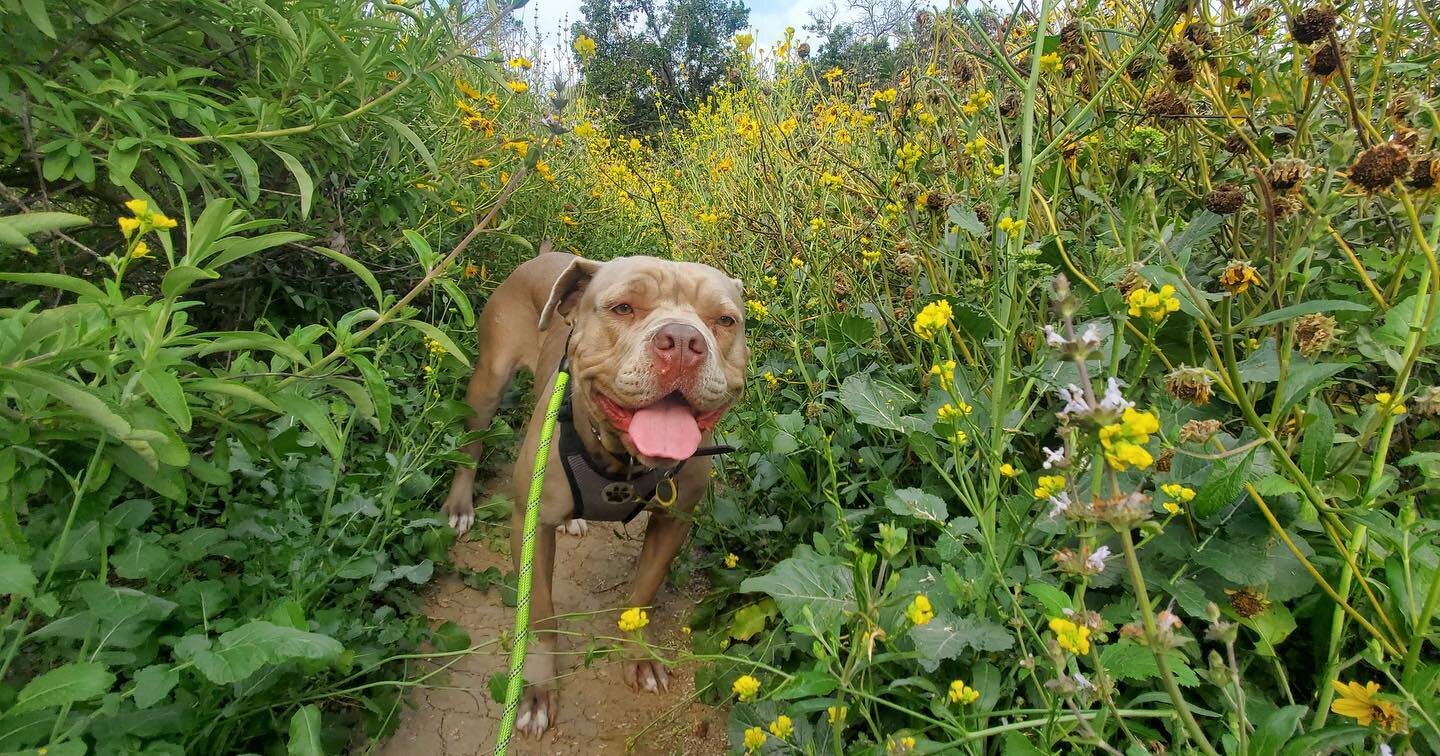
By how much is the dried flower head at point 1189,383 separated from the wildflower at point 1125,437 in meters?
0.54

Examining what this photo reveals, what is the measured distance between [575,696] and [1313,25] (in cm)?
277

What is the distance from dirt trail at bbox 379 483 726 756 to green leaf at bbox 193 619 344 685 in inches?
23.4

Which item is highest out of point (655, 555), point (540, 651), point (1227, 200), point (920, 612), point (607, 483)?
point (1227, 200)

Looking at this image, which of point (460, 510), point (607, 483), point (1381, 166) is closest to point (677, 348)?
point (607, 483)

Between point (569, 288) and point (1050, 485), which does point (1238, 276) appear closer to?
point (1050, 485)

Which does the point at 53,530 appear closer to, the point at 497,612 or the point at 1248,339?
the point at 497,612

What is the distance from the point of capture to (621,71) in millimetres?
19734

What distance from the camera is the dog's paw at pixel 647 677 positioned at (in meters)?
2.52

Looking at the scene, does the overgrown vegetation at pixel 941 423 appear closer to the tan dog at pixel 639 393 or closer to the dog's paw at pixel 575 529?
the tan dog at pixel 639 393

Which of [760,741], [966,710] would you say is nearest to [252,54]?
[760,741]

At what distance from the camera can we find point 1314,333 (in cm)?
139

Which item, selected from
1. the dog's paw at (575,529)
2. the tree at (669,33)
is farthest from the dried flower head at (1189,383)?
the tree at (669,33)

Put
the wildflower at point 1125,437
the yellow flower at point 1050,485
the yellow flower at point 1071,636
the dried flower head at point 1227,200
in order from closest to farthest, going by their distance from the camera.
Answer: the wildflower at point 1125,437 < the yellow flower at point 1071,636 < the yellow flower at point 1050,485 < the dried flower head at point 1227,200

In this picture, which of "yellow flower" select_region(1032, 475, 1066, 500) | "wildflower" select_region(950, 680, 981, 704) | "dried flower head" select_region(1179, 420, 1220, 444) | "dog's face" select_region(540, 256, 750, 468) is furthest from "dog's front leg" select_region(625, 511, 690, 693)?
"dried flower head" select_region(1179, 420, 1220, 444)
